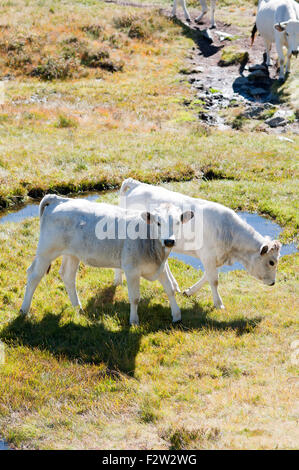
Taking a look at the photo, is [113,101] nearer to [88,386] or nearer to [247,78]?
[247,78]

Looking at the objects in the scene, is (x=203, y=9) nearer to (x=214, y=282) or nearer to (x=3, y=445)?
(x=214, y=282)

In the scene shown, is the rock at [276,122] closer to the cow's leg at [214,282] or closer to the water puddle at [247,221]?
the water puddle at [247,221]

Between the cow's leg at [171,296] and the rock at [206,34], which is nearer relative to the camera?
the cow's leg at [171,296]

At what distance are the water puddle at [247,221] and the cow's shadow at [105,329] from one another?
275 cm

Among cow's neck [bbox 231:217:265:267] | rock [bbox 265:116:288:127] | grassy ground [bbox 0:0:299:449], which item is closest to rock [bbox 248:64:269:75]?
rock [bbox 265:116:288:127]

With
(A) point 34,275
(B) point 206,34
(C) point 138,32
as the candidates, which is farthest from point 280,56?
(A) point 34,275

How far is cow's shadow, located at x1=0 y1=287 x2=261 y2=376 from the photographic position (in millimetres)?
8906

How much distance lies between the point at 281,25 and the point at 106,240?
23.0 metres

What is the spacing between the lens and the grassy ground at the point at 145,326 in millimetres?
7155

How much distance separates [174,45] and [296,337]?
31.2 meters

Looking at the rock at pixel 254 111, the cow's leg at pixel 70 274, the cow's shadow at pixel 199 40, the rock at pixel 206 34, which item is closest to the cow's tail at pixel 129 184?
the cow's leg at pixel 70 274

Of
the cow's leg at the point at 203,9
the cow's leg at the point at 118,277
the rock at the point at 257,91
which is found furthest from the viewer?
the cow's leg at the point at 203,9

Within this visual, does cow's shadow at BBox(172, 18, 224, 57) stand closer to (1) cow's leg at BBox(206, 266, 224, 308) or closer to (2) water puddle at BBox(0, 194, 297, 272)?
(2) water puddle at BBox(0, 194, 297, 272)

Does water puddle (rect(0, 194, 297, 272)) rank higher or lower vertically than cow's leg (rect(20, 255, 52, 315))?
lower
